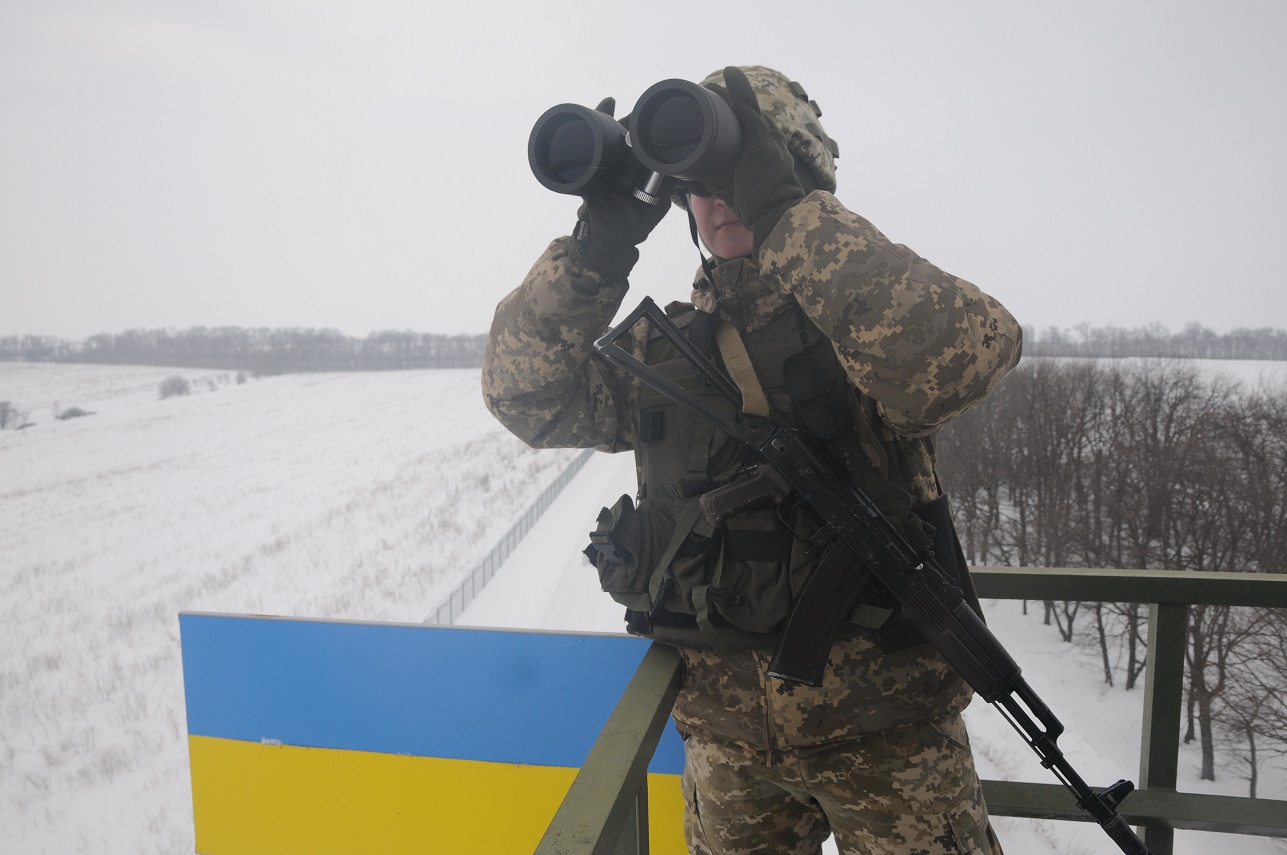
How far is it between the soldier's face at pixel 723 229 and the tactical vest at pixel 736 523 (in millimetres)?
150

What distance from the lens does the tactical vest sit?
52.9 inches

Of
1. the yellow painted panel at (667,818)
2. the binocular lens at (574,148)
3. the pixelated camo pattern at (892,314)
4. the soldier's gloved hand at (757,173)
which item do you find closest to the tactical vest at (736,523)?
the pixelated camo pattern at (892,314)

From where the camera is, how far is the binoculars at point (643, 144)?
113 centimetres

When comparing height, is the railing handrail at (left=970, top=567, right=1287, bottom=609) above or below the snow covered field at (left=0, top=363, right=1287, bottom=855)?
above

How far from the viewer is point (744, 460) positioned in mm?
1408

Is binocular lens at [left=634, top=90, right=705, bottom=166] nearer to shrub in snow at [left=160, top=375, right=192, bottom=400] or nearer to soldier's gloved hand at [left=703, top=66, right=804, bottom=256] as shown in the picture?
soldier's gloved hand at [left=703, top=66, right=804, bottom=256]

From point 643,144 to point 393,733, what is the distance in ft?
6.31

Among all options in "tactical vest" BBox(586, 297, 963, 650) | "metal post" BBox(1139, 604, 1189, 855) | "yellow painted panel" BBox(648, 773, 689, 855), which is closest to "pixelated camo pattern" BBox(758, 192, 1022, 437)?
"tactical vest" BBox(586, 297, 963, 650)

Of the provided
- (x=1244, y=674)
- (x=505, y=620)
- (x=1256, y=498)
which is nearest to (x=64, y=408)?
(x=505, y=620)

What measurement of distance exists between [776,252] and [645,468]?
1.76 feet

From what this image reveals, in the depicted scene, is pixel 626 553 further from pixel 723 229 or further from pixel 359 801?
pixel 359 801

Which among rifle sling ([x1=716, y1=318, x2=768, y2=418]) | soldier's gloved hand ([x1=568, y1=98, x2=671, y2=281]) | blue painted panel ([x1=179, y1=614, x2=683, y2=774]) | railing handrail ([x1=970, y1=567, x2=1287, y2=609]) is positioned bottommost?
blue painted panel ([x1=179, y1=614, x2=683, y2=774])

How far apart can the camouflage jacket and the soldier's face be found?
0.05m

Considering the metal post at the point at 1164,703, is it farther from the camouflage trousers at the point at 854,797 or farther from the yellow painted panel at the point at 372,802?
the yellow painted panel at the point at 372,802
